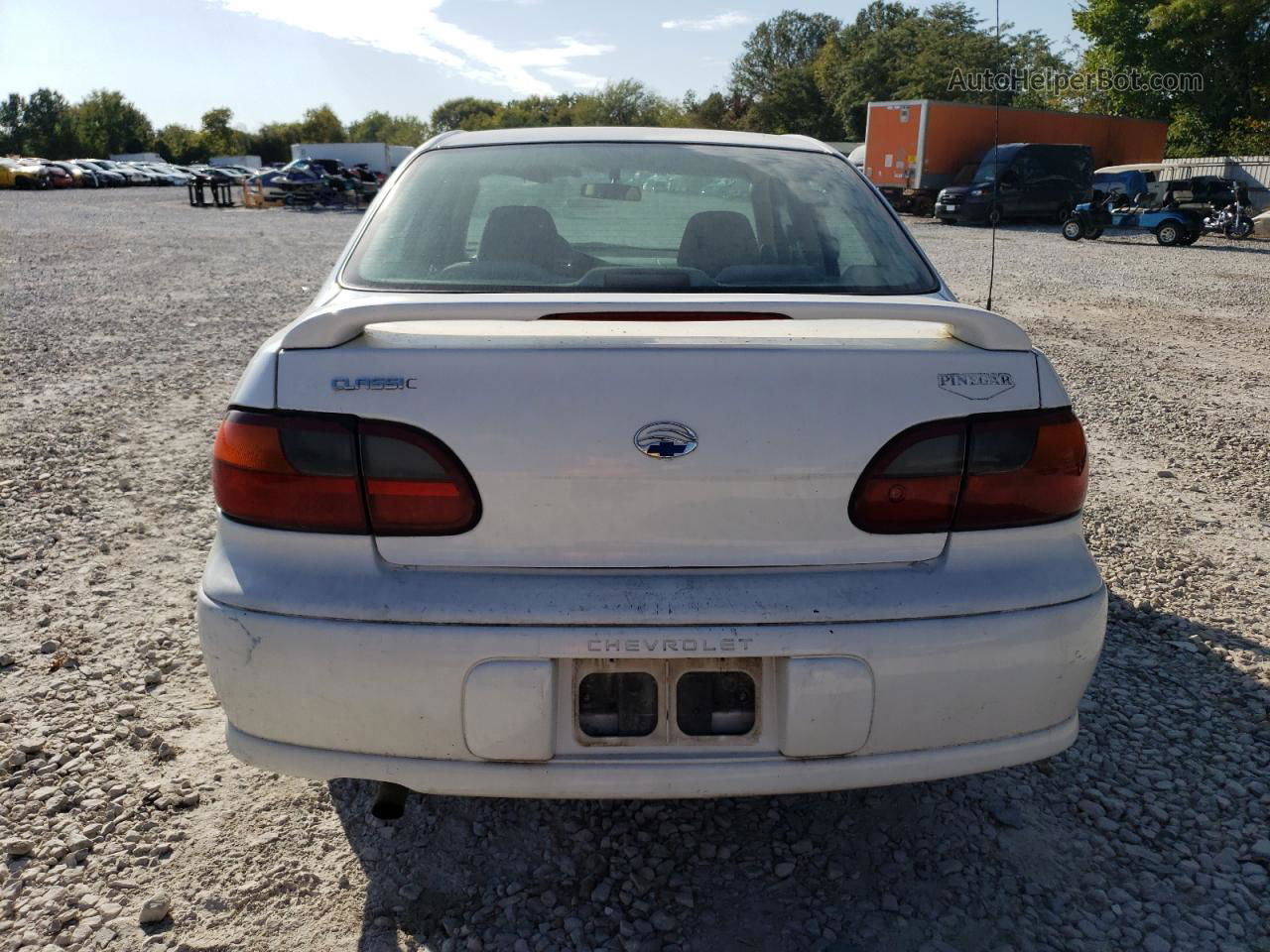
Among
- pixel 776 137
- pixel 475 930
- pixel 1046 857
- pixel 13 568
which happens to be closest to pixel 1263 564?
pixel 1046 857

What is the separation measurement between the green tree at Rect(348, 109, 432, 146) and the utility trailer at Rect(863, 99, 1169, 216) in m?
84.3

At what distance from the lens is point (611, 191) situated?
2.80 m

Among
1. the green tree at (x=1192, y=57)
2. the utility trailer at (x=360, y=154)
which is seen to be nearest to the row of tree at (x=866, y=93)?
the green tree at (x=1192, y=57)

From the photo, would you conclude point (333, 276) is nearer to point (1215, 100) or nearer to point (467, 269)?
point (467, 269)

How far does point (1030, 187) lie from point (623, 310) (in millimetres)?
25535

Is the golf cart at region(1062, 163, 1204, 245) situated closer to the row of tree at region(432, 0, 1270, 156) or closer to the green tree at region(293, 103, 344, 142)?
the row of tree at region(432, 0, 1270, 156)

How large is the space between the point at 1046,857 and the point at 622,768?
1.10m

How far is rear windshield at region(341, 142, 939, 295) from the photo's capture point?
232 cm

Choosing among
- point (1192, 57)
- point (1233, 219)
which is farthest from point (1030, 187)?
point (1192, 57)

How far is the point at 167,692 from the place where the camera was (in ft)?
9.06

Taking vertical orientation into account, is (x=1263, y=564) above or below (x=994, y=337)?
below

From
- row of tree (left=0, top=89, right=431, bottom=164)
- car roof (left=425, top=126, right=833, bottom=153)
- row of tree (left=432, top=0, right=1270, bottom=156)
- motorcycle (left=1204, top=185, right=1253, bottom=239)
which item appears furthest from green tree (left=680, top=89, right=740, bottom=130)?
car roof (left=425, top=126, right=833, bottom=153)

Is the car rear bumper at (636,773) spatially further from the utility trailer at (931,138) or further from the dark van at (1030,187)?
the utility trailer at (931,138)

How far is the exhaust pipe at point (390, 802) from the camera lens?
6.32 ft
